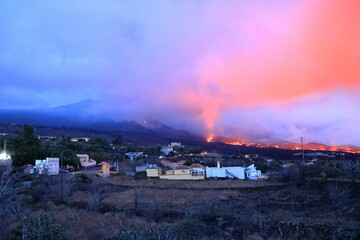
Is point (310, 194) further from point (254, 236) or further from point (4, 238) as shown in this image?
point (4, 238)

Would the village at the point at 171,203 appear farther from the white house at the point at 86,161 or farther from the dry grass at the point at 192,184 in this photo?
the dry grass at the point at 192,184

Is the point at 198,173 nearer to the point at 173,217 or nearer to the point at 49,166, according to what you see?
the point at 49,166

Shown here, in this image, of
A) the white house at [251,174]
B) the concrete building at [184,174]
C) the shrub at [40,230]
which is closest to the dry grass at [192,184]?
the concrete building at [184,174]

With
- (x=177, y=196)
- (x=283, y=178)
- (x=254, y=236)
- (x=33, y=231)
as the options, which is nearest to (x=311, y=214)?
(x=254, y=236)

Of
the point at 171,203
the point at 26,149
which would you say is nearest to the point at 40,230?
the point at 171,203

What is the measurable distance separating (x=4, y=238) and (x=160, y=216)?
28.9 feet

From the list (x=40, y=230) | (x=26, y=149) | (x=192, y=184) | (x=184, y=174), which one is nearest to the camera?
(x=40, y=230)

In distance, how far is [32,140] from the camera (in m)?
53.2

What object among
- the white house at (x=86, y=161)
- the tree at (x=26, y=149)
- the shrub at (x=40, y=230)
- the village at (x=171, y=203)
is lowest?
the village at (x=171, y=203)

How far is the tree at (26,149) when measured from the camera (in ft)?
156

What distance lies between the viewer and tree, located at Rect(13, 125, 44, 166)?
47625 mm

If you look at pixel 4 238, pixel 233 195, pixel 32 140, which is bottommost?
pixel 233 195

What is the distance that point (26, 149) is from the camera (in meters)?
48.8

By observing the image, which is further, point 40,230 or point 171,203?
point 171,203
